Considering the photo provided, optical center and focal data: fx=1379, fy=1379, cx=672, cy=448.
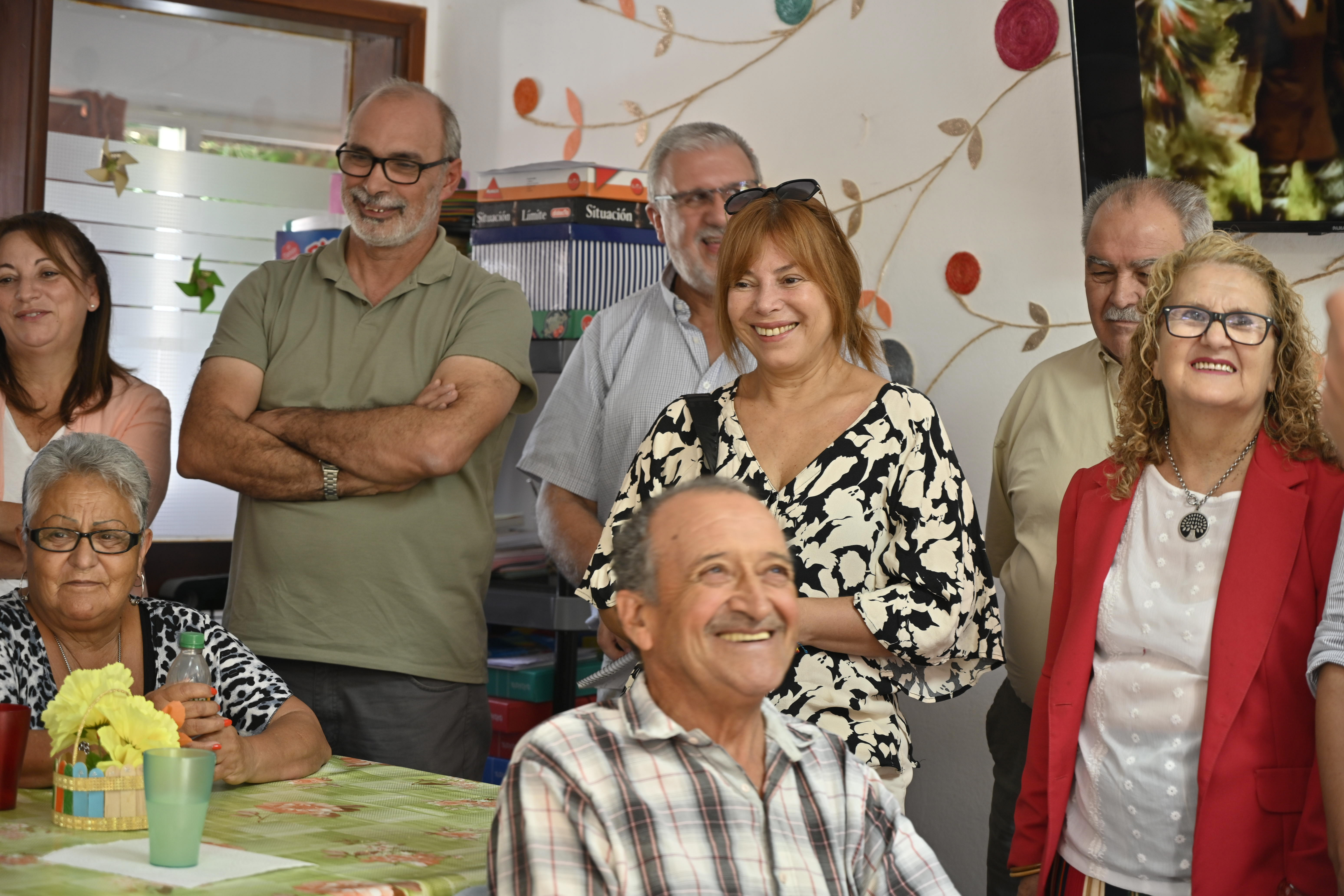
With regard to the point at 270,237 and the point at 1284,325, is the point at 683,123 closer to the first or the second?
the point at 270,237

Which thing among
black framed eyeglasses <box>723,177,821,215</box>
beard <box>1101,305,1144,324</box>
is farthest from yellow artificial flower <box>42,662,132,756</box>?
beard <box>1101,305,1144,324</box>

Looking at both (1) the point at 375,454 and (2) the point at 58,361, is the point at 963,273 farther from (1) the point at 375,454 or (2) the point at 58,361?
(2) the point at 58,361

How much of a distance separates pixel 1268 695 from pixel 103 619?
1577 mm

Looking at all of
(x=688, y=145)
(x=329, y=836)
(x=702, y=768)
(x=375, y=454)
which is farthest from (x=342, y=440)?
(x=702, y=768)

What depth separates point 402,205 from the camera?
8.91ft

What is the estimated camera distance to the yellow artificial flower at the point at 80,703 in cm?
165

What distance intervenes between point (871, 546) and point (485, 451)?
985 millimetres

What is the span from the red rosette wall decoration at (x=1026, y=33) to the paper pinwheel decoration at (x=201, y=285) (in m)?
2.29

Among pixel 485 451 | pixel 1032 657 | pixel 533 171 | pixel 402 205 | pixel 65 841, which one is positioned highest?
pixel 533 171

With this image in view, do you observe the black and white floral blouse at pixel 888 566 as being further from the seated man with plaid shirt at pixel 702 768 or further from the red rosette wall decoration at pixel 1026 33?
the red rosette wall decoration at pixel 1026 33

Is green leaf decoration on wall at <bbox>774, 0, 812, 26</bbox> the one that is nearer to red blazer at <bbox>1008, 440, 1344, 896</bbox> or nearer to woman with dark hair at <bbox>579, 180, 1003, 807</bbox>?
woman with dark hair at <bbox>579, 180, 1003, 807</bbox>

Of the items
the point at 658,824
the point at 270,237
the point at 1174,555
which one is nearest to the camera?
the point at 658,824

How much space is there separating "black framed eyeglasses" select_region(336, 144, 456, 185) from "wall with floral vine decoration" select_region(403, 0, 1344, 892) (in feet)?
3.53

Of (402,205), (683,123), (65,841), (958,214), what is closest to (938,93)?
(958,214)
